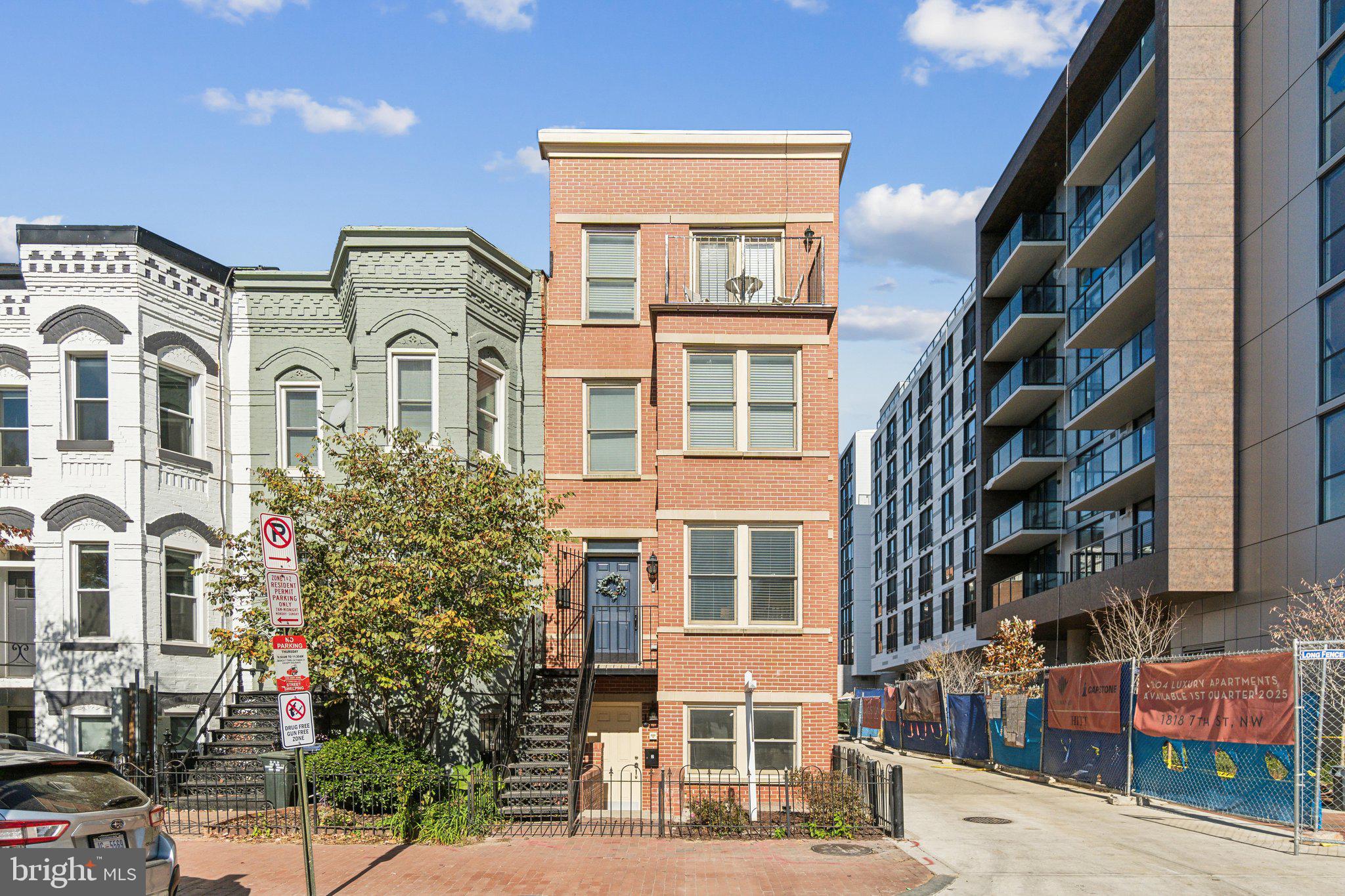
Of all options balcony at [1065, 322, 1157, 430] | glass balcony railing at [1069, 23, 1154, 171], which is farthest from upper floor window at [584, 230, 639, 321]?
glass balcony railing at [1069, 23, 1154, 171]

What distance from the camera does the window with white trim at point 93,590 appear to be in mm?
18578

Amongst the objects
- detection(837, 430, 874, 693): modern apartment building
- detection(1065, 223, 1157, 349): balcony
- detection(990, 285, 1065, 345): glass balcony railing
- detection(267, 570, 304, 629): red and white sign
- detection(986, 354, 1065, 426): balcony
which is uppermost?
detection(990, 285, 1065, 345): glass balcony railing

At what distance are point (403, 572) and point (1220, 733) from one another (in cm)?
1179

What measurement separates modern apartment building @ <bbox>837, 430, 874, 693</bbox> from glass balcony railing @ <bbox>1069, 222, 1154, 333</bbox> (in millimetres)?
51412

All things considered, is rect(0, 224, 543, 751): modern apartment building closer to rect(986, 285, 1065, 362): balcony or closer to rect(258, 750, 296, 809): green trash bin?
rect(258, 750, 296, 809): green trash bin

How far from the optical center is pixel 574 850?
44.4 feet

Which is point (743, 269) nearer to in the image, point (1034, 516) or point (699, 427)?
point (699, 427)

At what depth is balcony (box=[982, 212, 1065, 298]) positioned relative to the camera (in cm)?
4238

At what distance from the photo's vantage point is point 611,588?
63.7 feet

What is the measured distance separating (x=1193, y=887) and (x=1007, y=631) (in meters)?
25.3

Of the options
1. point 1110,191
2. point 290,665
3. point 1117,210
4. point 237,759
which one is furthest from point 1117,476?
point 290,665

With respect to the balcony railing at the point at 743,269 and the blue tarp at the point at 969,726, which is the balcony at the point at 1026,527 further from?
the balcony railing at the point at 743,269

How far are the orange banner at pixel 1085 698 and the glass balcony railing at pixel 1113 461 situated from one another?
31.3 feet

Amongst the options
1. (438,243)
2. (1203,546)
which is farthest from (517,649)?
(1203,546)
